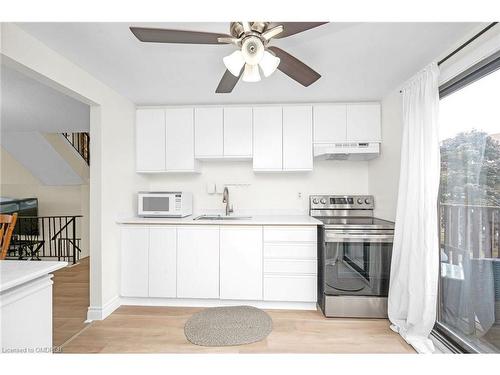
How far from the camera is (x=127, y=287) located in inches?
101

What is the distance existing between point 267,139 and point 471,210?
6.24ft

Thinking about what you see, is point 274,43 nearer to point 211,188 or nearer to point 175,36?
point 175,36

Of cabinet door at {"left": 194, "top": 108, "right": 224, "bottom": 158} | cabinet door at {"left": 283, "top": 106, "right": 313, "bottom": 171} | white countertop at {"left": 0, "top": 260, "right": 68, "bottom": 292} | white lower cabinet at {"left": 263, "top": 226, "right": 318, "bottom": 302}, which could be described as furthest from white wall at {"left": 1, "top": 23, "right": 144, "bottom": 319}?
cabinet door at {"left": 283, "top": 106, "right": 313, "bottom": 171}

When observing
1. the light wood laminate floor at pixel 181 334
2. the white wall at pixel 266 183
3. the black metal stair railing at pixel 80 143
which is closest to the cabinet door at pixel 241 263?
the light wood laminate floor at pixel 181 334

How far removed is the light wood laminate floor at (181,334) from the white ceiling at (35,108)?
2.33 meters

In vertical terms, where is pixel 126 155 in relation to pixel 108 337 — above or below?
above

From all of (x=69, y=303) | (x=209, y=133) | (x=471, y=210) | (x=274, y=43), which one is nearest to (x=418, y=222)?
(x=471, y=210)

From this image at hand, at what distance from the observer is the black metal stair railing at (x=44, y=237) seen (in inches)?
194

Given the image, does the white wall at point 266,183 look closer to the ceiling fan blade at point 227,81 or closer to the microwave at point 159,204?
the microwave at point 159,204

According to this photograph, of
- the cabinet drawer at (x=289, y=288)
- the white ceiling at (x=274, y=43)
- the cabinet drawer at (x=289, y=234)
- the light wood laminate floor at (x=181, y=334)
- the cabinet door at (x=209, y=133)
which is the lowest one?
the light wood laminate floor at (x=181, y=334)
